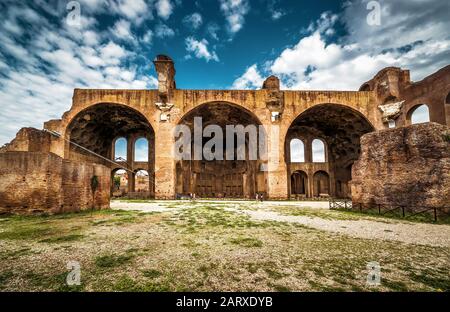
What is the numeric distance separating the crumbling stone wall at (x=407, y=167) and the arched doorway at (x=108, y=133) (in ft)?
58.0

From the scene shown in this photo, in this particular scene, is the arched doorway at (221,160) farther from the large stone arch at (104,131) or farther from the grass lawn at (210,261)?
the grass lawn at (210,261)

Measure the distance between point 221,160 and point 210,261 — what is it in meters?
26.6

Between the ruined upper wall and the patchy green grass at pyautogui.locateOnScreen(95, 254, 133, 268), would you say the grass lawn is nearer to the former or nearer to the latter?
the patchy green grass at pyautogui.locateOnScreen(95, 254, 133, 268)

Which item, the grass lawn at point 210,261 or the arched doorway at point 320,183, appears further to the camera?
the arched doorway at point 320,183

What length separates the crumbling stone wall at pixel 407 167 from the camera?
7.97 meters

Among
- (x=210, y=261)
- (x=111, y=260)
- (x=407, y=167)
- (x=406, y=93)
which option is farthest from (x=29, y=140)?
(x=406, y=93)

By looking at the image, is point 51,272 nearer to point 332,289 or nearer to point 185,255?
point 185,255

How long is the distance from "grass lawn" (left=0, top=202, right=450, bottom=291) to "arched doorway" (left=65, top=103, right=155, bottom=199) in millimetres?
13388

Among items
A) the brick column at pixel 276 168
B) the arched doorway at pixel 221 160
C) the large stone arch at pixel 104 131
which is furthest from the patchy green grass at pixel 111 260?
→ the arched doorway at pixel 221 160

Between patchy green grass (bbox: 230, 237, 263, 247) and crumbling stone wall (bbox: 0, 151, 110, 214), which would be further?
crumbling stone wall (bbox: 0, 151, 110, 214)

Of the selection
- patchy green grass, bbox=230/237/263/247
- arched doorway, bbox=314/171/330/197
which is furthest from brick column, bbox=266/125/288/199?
arched doorway, bbox=314/171/330/197

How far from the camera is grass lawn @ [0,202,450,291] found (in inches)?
101

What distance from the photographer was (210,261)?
330cm

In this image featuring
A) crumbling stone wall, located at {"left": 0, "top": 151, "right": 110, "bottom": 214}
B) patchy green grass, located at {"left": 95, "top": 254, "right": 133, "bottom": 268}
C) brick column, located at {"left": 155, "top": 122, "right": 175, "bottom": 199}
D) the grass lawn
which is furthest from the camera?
brick column, located at {"left": 155, "top": 122, "right": 175, "bottom": 199}
